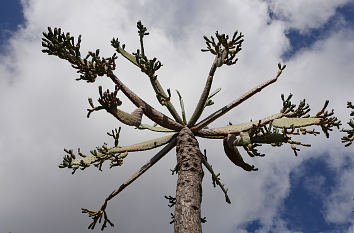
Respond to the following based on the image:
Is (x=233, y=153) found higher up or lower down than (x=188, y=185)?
higher up

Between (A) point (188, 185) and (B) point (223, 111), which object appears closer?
(A) point (188, 185)

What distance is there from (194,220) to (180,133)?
1918 mm

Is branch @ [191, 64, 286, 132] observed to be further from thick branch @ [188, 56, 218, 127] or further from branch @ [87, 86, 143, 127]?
branch @ [87, 86, 143, 127]

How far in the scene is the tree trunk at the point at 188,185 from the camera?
5.79 m

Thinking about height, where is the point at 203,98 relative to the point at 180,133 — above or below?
above

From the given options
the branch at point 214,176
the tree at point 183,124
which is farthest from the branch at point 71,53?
the branch at point 214,176

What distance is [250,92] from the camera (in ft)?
25.5

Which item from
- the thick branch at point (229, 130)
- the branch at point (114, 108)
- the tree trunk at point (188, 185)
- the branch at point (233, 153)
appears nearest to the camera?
the tree trunk at point (188, 185)

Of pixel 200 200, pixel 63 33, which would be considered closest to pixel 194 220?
pixel 200 200

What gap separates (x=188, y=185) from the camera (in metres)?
6.28

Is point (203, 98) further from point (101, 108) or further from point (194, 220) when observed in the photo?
point (194, 220)

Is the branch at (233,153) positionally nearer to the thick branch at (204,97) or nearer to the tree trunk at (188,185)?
the tree trunk at (188,185)

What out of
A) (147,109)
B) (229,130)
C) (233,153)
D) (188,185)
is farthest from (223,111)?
(188,185)

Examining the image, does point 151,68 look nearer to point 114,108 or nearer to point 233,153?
point 114,108
